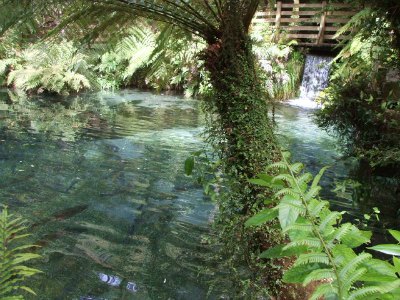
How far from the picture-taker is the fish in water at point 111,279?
2.42 meters

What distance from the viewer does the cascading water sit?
40.2ft

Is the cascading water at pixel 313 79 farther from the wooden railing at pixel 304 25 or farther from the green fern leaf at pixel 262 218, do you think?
the green fern leaf at pixel 262 218

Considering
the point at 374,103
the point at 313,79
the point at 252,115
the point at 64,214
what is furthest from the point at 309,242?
the point at 313,79

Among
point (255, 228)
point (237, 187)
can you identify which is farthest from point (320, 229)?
point (237, 187)

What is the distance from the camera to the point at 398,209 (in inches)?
149

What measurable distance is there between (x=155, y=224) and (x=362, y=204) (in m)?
2.16

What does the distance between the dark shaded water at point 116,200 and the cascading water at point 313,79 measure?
14.7ft

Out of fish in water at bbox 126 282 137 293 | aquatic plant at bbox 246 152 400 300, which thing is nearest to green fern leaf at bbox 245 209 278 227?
aquatic plant at bbox 246 152 400 300

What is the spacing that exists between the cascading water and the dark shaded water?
14.7ft

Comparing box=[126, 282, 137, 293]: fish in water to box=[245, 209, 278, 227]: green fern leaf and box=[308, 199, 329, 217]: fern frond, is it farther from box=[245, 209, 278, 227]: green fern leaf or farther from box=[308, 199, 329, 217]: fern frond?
box=[308, 199, 329, 217]: fern frond

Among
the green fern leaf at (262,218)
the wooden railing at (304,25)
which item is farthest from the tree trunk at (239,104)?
the wooden railing at (304,25)

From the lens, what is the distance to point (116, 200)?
3826 millimetres

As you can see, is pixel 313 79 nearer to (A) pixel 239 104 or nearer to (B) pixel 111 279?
(A) pixel 239 104

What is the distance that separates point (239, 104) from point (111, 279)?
Result: 1371mm
